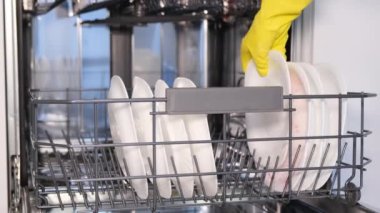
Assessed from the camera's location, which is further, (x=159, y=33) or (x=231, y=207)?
(x=159, y=33)

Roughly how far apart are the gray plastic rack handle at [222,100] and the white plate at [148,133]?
0.28ft

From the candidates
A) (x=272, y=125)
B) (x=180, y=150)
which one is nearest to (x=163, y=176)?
(x=180, y=150)

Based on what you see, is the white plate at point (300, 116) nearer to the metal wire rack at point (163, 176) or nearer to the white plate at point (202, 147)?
the metal wire rack at point (163, 176)

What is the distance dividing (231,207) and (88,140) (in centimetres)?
40

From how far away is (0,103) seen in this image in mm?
737

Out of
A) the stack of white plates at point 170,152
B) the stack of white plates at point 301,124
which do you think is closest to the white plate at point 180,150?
the stack of white plates at point 170,152

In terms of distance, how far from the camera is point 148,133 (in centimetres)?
72

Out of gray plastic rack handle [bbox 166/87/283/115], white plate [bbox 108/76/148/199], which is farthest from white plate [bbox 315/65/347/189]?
white plate [bbox 108/76/148/199]

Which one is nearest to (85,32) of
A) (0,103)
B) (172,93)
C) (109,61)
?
(109,61)

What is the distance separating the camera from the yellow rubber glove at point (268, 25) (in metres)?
0.75

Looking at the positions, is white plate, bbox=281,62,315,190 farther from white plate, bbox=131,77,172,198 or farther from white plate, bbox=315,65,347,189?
white plate, bbox=131,77,172,198

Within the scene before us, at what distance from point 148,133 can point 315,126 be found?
0.23m

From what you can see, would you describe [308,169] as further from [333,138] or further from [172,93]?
[172,93]

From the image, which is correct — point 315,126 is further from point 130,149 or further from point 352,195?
point 130,149
